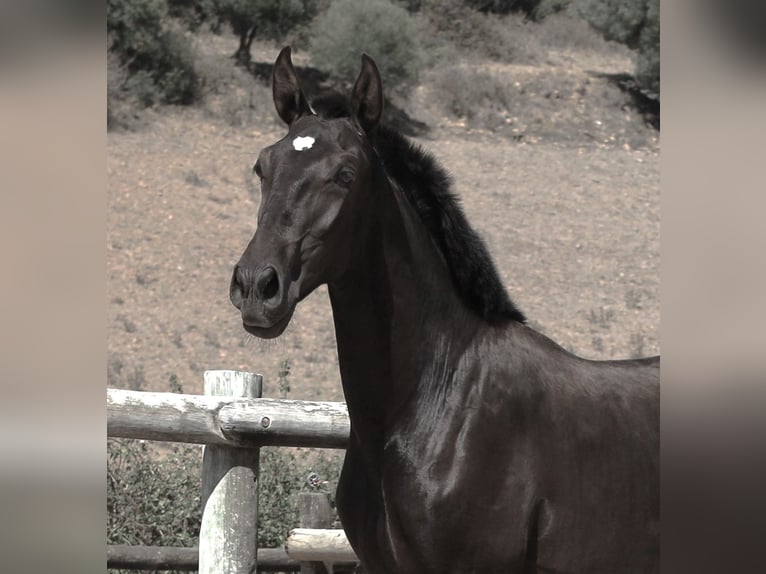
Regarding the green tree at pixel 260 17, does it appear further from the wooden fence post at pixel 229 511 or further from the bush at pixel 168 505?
the wooden fence post at pixel 229 511

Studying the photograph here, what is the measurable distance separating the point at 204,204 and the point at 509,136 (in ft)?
28.1

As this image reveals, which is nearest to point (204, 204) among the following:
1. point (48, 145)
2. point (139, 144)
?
point (139, 144)

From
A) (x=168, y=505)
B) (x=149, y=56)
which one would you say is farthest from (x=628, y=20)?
(x=168, y=505)

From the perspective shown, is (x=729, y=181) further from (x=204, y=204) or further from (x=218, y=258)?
(x=204, y=204)

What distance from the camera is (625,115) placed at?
26.7 metres

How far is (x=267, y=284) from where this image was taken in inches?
112

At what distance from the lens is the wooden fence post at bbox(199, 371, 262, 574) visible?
4.75 m

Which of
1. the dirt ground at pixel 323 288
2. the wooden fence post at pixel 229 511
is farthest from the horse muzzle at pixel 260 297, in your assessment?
the dirt ground at pixel 323 288

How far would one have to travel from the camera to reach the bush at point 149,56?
25.1m

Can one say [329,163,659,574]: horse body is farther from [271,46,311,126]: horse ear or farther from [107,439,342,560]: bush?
[107,439,342,560]: bush

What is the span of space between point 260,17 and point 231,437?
25.4 metres

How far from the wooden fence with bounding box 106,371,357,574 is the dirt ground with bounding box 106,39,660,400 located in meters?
8.49

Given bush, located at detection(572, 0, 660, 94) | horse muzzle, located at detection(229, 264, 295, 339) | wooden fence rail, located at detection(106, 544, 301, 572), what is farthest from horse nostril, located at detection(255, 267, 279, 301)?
bush, located at detection(572, 0, 660, 94)

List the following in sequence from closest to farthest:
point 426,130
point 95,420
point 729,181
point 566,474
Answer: point 729,181, point 95,420, point 566,474, point 426,130
